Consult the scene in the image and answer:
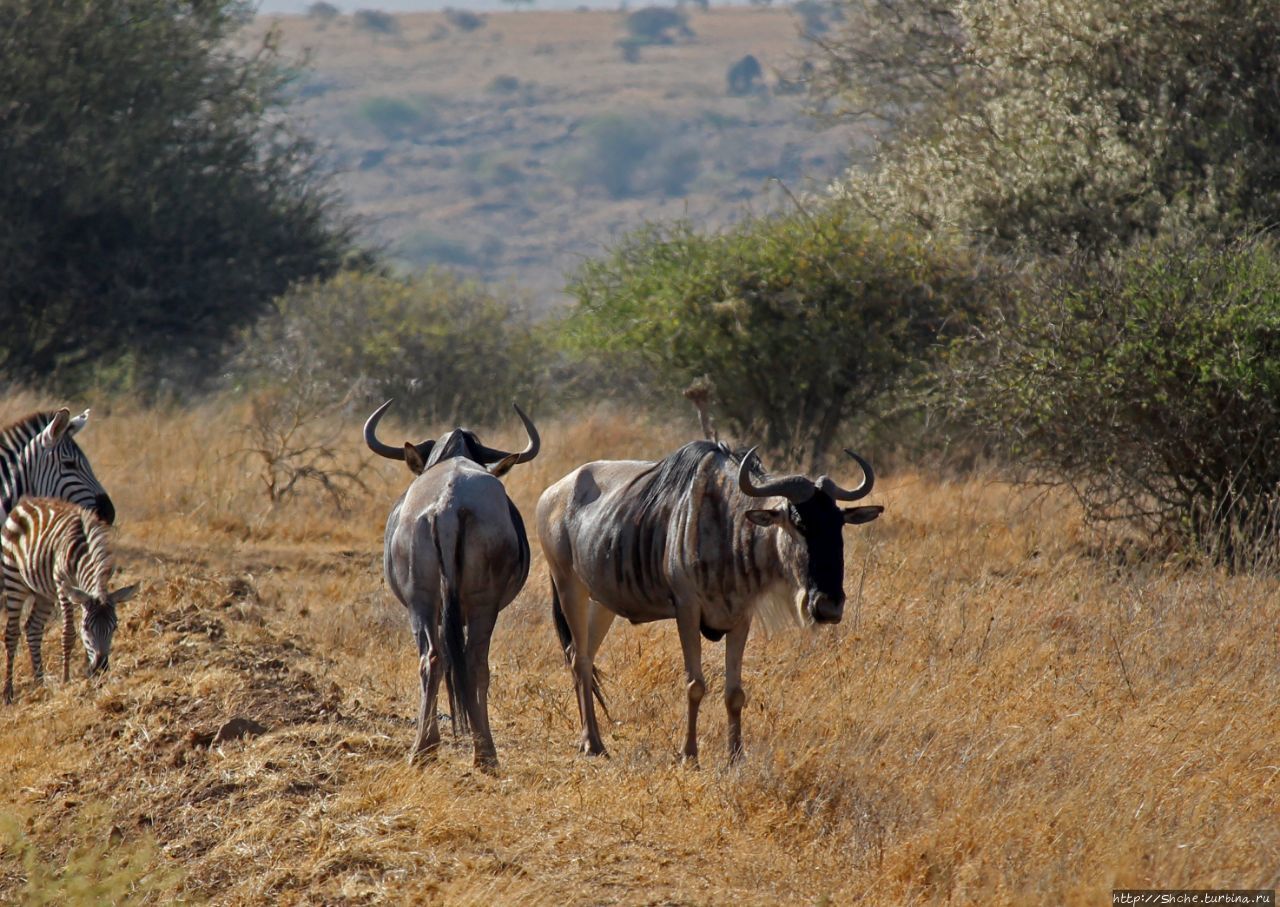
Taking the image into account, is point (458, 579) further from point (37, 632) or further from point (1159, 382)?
point (1159, 382)

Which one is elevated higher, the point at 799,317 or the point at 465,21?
the point at 799,317

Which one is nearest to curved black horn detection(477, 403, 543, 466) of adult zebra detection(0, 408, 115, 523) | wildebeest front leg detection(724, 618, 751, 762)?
wildebeest front leg detection(724, 618, 751, 762)

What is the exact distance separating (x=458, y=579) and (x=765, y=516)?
1.35 meters

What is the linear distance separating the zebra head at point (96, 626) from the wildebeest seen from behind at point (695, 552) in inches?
94.3

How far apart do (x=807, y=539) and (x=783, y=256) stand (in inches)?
353

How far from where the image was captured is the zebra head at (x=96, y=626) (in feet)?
25.8

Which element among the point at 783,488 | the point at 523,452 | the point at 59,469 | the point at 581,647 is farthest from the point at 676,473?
the point at 59,469

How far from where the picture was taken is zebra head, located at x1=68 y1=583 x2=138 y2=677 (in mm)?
7859

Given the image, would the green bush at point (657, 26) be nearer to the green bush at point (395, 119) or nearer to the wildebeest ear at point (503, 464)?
the green bush at point (395, 119)

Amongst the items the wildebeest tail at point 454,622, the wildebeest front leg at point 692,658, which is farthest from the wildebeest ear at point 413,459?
the wildebeest front leg at point 692,658

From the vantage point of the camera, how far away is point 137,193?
2167 cm

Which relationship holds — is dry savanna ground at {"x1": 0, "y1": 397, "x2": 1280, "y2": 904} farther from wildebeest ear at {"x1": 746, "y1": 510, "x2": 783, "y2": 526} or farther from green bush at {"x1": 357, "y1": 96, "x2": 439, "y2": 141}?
green bush at {"x1": 357, "y1": 96, "x2": 439, "y2": 141}

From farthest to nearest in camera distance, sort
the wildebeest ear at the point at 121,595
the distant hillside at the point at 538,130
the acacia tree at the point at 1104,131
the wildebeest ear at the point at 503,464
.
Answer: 1. the distant hillside at the point at 538,130
2. the acacia tree at the point at 1104,131
3. the wildebeest ear at the point at 121,595
4. the wildebeest ear at the point at 503,464

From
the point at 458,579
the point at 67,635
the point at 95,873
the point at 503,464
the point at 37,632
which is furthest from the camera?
the point at 37,632
